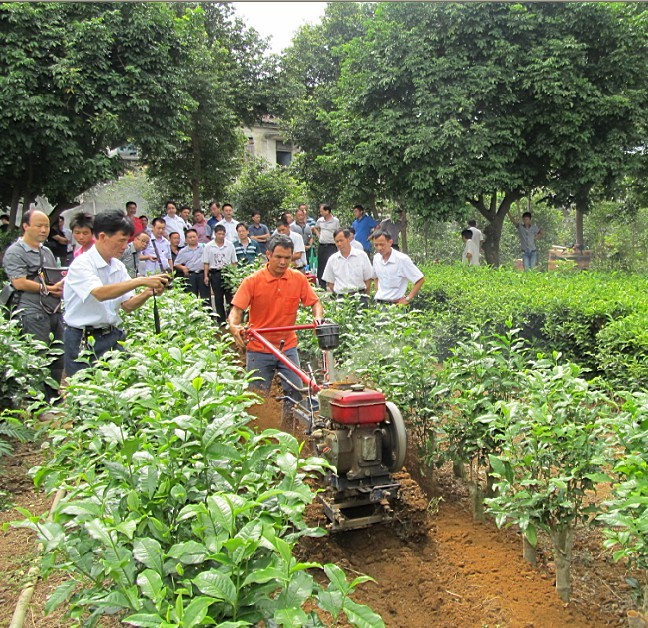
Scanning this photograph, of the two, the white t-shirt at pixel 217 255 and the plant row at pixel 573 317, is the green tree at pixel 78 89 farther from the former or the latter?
the plant row at pixel 573 317

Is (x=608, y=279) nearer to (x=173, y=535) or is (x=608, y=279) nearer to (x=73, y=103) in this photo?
(x=173, y=535)

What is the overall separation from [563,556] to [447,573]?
69cm

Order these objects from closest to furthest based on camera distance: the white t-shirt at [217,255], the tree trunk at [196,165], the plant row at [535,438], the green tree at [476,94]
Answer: the plant row at [535,438], the white t-shirt at [217,255], the green tree at [476,94], the tree trunk at [196,165]

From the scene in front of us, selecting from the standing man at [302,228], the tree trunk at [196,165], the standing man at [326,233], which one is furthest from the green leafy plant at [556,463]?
the tree trunk at [196,165]

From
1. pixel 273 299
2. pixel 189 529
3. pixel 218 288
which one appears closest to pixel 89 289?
pixel 273 299

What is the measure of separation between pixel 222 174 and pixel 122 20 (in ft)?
28.7

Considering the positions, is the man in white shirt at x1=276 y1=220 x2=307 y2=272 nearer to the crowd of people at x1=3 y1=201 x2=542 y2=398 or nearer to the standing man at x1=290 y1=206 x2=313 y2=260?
the standing man at x1=290 y1=206 x2=313 y2=260

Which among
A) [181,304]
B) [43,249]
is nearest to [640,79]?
[181,304]

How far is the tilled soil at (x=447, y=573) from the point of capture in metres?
3.24

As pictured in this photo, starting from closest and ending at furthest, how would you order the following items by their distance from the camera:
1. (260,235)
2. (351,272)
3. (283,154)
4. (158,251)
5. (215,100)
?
(351,272) < (158,251) < (260,235) < (215,100) < (283,154)

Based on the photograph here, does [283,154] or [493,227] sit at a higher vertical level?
[283,154]

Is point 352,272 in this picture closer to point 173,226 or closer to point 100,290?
point 100,290

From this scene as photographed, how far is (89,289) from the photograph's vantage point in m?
4.71

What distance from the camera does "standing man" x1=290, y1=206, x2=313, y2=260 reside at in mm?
14188
